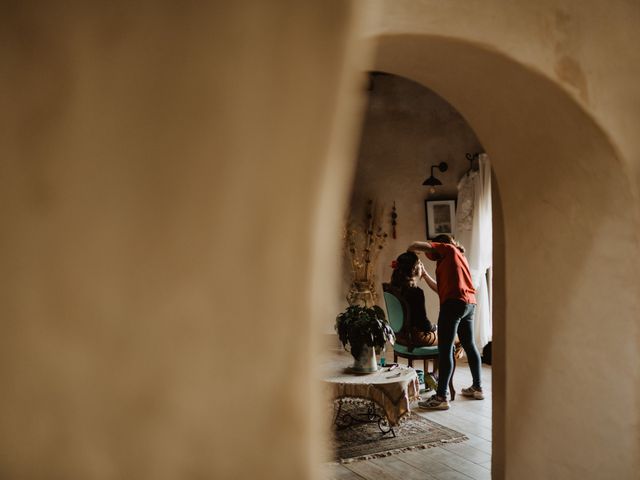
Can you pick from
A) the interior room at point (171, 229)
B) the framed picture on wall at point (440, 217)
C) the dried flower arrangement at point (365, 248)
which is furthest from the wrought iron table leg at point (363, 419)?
the interior room at point (171, 229)

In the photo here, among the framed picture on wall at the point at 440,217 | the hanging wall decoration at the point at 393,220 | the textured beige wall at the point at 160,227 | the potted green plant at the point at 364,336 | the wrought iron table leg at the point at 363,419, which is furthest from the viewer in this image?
the hanging wall decoration at the point at 393,220

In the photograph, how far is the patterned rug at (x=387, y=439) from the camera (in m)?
3.98

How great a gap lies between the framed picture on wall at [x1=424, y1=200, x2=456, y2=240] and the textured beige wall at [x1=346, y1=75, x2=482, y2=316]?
0.29 feet

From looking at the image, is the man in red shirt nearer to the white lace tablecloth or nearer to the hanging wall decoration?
the white lace tablecloth

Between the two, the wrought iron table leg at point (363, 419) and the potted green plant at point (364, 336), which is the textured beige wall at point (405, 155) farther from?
the potted green plant at point (364, 336)

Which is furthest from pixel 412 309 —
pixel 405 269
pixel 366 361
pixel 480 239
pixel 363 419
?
pixel 480 239

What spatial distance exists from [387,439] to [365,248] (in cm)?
355

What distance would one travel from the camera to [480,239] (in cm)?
682

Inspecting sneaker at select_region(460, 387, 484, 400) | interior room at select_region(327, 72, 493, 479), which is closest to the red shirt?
sneaker at select_region(460, 387, 484, 400)

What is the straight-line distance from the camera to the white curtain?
22.1 feet

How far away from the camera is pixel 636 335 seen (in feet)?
6.81

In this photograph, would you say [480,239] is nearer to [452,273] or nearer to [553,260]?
[452,273]

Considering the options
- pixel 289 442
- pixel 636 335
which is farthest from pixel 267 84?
pixel 636 335

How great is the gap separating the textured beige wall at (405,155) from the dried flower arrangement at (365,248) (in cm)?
8
